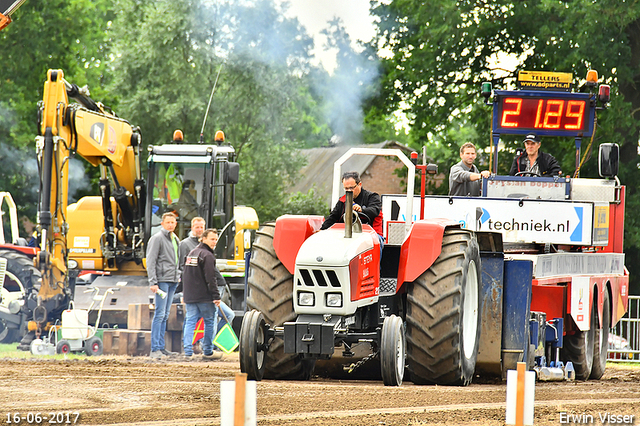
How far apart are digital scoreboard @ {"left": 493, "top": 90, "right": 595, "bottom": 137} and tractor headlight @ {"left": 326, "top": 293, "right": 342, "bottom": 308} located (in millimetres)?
6470

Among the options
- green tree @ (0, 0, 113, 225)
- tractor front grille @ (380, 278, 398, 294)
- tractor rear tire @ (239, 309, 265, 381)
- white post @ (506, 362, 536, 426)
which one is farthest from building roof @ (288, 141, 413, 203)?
white post @ (506, 362, 536, 426)

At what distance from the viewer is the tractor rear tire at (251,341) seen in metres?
8.47

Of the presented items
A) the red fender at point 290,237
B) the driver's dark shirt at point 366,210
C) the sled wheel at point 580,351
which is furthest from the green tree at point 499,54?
the red fender at point 290,237

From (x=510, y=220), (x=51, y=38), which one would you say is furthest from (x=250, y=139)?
(x=510, y=220)

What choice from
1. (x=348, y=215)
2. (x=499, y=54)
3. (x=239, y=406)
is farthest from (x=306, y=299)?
(x=499, y=54)

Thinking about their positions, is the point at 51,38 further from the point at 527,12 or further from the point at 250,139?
the point at 527,12

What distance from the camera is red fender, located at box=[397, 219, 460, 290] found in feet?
29.5

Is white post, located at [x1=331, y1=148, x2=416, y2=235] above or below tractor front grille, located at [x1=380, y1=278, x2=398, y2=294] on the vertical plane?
above

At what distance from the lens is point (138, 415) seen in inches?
278

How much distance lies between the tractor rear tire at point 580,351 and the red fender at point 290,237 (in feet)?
15.1

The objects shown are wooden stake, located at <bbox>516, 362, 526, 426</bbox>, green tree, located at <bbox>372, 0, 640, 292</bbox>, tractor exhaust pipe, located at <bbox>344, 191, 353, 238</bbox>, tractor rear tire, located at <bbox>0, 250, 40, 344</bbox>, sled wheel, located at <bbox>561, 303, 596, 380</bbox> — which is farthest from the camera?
green tree, located at <bbox>372, 0, 640, 292</bbox>

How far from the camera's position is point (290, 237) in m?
9.09

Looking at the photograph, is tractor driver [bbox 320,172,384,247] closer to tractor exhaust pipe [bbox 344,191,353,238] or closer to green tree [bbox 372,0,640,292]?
tractor exhaust pipe [bbox 344,191,353,238]

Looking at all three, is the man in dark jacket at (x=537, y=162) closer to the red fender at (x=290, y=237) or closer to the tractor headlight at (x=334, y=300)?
the red fender at (x=290, y=237)
